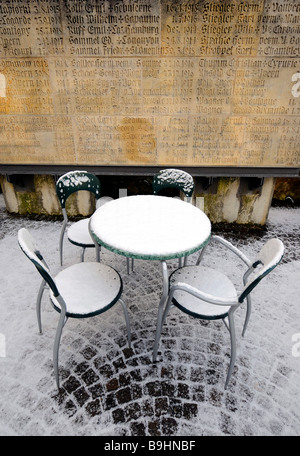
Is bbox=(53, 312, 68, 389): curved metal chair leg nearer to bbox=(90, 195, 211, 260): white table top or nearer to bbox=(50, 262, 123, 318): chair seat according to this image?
bbox=(50, 262, 123, 318): chair seat

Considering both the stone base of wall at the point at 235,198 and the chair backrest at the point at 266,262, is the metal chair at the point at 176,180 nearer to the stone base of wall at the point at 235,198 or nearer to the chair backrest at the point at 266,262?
the stone base of wall at the point at 235,198

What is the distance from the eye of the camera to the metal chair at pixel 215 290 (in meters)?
1.95

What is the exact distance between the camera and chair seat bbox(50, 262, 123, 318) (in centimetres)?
216

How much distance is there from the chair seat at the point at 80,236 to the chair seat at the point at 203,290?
112 cm

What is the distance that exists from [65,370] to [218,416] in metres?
1.29

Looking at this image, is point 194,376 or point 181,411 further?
point 194,376

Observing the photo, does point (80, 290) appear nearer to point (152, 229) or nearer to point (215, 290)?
point (152, 229)

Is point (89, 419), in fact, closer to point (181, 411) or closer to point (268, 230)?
point (181, 411)

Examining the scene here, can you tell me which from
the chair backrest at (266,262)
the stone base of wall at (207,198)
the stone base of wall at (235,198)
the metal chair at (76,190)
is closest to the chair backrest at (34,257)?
the metal chair at (76,190)

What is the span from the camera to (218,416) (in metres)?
2.15

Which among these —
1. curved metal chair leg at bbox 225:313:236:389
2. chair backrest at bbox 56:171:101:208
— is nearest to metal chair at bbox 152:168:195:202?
chair backrest at bbox 56:171:101:208

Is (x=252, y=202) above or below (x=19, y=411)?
above

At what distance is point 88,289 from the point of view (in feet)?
7.70

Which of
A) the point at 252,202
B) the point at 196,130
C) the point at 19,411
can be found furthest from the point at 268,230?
the point at 19,411
